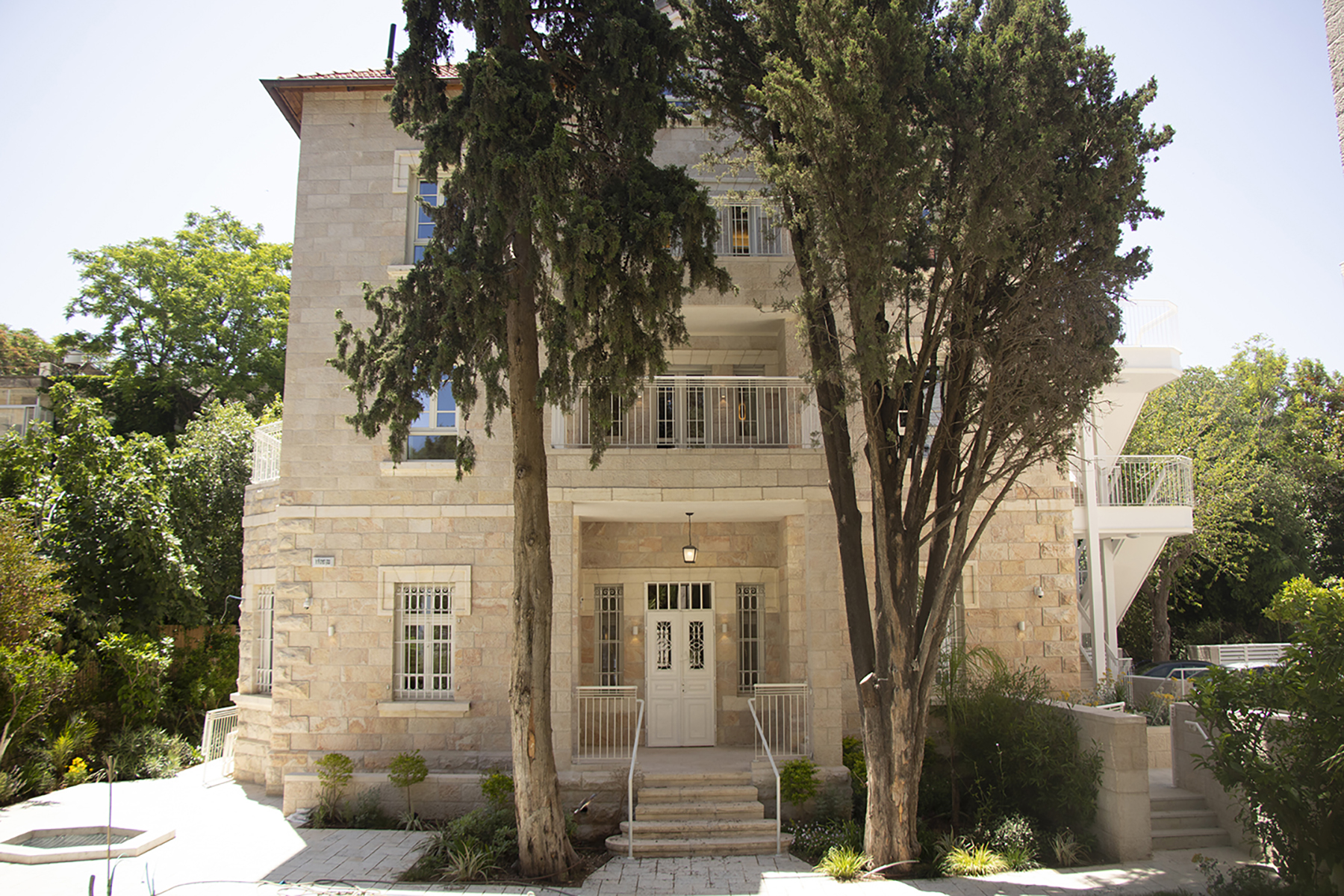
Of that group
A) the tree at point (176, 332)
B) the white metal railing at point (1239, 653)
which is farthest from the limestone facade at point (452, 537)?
the tree at point (176, 332)

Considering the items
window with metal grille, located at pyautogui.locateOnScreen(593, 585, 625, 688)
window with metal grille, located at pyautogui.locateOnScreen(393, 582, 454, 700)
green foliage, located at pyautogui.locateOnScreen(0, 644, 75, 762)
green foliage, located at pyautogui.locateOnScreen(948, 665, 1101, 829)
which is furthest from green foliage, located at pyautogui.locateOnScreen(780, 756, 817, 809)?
green foliage, located at pyautogui.locateOnScreen(0, 644, 75, 762)

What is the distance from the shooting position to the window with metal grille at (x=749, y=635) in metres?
13.0

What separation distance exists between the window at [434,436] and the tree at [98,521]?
6844mm

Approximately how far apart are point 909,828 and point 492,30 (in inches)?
360

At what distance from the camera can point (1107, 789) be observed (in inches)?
348

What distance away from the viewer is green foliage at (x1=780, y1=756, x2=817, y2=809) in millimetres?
9727

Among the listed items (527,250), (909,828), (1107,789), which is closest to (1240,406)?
(1107,789)

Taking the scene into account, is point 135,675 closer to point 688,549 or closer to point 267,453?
point 267,453

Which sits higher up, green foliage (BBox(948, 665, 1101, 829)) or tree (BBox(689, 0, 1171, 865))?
tree (BBox(689, 0, 1171, 865))

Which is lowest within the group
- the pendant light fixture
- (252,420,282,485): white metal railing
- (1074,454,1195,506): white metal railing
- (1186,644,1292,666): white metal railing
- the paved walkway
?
the paved walkway

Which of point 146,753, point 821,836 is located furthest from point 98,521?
point 821,836

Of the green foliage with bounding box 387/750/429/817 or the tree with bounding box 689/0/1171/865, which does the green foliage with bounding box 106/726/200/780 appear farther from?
the tree with bounding box 689/0/1171/865

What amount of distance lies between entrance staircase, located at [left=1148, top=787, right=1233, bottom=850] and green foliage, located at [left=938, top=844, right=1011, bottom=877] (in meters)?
1.96

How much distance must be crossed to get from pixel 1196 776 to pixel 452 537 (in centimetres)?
960
